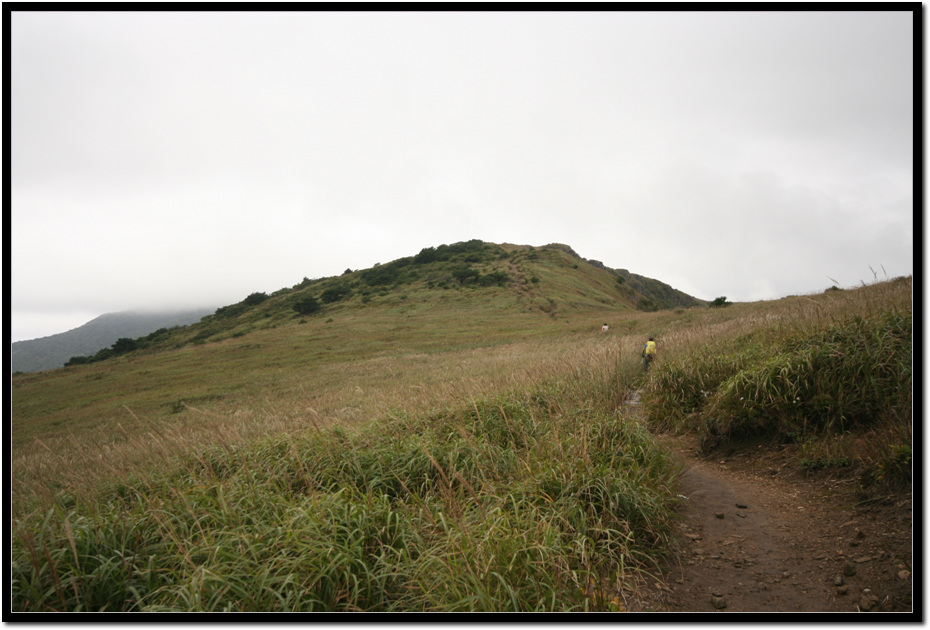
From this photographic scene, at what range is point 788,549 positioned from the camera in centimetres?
332

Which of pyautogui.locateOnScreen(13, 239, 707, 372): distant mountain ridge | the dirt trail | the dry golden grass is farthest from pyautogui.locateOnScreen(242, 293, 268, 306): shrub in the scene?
the dirt trail

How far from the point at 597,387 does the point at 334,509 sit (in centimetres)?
489

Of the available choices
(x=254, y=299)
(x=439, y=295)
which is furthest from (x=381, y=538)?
(x=254, y=299)

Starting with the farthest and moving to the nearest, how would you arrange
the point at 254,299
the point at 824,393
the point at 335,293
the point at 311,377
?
the point at 254,299, the point at 335,293, the point at 311,377, the point at 824,393

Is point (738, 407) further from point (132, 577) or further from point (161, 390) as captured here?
point (161, 390)

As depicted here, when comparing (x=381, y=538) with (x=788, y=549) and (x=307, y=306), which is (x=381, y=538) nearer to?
(x=788, y=549)

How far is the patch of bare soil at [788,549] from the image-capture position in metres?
2.74

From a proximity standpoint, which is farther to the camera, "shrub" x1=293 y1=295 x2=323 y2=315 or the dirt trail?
"shrub" x1=293 y1=295 x2=323 y2=315

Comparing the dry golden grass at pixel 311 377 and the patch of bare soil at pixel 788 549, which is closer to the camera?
the patch of bare soil at pixel 788 549

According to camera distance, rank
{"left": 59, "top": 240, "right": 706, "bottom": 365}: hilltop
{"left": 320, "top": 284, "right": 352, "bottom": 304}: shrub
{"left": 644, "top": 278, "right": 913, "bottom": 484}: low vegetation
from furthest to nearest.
→ {"left": 320, "top": 284, "right": 352, "bottom": 304}: shrub
{"left": 59, "top": 240, "right": 706, "bottom": 365}: hilltop
{"left": 644, "top": 278, "right": 913, "bottom": 484}: low vegetation

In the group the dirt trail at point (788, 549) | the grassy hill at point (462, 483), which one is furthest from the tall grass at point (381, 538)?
the dirt trail at point (788, 549)

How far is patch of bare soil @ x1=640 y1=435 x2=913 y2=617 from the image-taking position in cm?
274

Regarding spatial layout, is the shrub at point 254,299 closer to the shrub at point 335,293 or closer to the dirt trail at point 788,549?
the shrub at point 335,293

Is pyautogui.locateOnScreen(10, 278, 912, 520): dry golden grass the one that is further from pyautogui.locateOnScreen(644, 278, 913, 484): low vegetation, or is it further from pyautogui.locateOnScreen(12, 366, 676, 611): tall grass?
pyautogui.locateOnScreen(12, 366, 676, 611): tall grass
